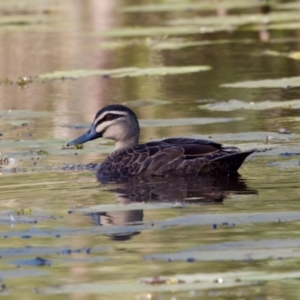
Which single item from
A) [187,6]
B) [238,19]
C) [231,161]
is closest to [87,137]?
[231,161]

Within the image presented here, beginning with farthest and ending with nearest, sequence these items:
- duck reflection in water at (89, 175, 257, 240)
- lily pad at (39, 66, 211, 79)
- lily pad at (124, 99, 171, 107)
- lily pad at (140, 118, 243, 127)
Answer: lily pad at (39, 66, 211, 79)
lily pad at (124, 99, 171, 107)
lily pad at (140, 118, 243, 127)
duck reflection in water at (89, 175, 257, 240)

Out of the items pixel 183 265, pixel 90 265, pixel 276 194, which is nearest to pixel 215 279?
pixel 183 265

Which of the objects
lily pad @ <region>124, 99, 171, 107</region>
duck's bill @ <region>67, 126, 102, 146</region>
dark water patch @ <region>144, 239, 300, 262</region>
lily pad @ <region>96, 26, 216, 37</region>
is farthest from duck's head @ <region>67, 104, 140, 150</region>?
lily pad @ <region>96, 26, 216, 37</region>

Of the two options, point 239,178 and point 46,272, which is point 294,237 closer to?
point 46,272

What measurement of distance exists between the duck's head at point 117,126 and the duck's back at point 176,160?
49 cm

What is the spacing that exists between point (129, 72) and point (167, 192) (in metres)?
8.44

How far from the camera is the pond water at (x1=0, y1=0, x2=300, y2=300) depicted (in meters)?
6.55

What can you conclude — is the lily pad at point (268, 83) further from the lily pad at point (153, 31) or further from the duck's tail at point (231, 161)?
the lily pad at point (153, 31)

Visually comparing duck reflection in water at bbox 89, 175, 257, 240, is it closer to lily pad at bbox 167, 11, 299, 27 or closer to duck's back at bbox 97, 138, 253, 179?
duck's back at bbox 97, 138, 253, 179

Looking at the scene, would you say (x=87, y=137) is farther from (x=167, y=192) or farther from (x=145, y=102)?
(x=145, y=102)

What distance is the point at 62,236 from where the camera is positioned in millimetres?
7691

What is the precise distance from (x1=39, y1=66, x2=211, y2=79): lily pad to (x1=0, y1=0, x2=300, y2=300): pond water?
3 centimetres

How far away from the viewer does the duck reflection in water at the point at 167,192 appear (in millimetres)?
8359

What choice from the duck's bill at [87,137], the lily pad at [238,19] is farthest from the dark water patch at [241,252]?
the lily pad at [238,19]
